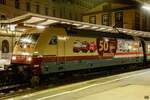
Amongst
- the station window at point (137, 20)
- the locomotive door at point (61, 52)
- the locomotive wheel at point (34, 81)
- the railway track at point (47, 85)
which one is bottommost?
the railway track at point (47, 85)

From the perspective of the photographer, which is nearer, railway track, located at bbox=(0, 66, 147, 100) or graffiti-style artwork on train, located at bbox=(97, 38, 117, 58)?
railway track, located at bbox=(0, 66, 147, 100)

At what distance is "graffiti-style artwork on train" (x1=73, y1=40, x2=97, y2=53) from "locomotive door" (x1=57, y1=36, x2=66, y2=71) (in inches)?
46.1

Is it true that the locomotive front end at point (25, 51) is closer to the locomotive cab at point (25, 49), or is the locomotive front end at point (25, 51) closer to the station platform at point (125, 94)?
the locomotive cab at point (25, 49)

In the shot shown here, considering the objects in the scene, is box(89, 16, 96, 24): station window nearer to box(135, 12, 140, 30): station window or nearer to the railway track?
box(135, 12, 140, 30): station window

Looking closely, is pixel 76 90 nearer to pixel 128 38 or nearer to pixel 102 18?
pixel 128 38

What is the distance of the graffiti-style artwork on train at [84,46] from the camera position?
19.4 metres

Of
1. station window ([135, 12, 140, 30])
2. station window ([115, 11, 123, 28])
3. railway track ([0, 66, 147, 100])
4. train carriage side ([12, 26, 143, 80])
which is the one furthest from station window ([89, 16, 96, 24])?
railway track ([0, 66, 147, 100])

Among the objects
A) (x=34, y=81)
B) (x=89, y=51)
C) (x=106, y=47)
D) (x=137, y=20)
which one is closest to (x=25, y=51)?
(x=34, y=81)

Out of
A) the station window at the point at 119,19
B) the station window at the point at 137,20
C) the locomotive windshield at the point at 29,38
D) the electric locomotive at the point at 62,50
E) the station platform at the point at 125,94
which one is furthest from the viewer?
the station window at the point at 119,19

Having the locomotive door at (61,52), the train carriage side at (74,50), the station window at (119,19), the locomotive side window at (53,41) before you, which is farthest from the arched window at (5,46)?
the locomotive side window at (53,41)

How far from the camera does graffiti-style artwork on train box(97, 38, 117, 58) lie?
2212 centimetres

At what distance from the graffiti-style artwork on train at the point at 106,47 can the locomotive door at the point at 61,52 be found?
427 centimetres

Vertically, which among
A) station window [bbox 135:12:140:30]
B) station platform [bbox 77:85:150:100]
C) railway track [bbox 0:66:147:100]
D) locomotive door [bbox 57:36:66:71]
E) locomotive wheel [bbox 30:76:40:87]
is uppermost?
station window [bbox 135:12:140:30]

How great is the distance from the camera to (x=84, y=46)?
20266 mm
